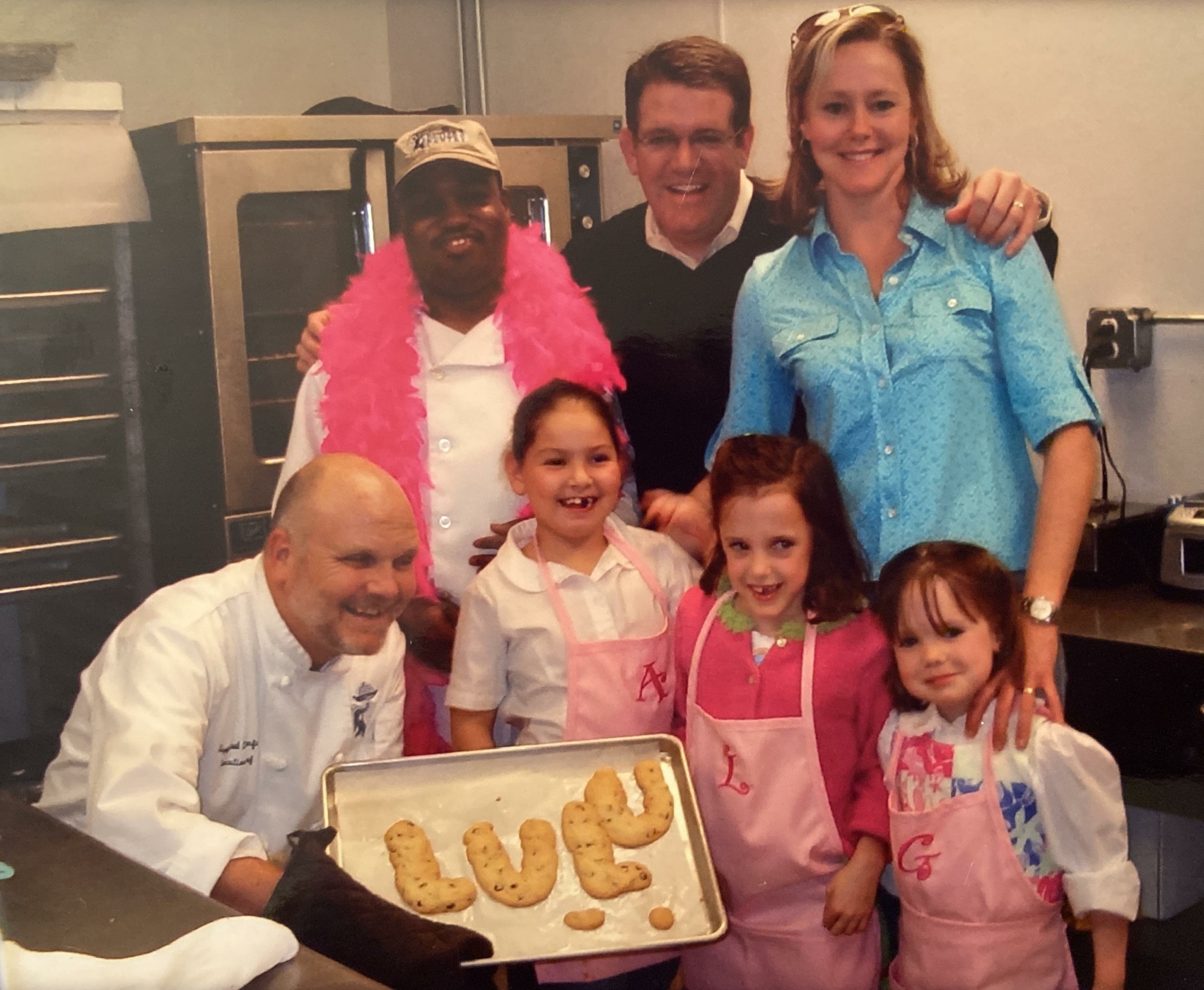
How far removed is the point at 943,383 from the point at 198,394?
2.31ft

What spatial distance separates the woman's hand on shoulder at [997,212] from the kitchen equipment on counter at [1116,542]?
28 centimetres

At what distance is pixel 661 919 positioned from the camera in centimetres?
109

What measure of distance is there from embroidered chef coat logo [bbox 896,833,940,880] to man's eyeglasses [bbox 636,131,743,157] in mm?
685

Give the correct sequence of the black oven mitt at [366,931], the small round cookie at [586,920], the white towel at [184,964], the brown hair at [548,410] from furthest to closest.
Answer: the brown hair at [548,410]
the small round cookie at [586,920]
the black oven mitt at [366,931]
the white towel at [184,964]

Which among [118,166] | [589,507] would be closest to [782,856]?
[589,507]

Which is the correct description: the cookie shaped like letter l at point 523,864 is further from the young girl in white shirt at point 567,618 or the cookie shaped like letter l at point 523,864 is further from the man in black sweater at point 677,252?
the man in black sweater at point 677,252

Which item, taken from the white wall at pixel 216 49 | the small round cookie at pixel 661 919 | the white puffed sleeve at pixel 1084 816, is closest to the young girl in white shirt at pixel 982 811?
the white puffed sleeve at pixel 1084 816

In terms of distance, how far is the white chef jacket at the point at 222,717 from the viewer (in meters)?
1.12

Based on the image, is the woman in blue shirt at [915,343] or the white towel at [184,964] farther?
the woman in blue shirt at [915,343]

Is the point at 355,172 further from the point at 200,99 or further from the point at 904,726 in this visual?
the point at 904,726

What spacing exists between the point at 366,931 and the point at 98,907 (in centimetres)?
19

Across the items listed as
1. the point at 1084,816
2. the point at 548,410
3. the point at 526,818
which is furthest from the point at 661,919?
the point at 548,410

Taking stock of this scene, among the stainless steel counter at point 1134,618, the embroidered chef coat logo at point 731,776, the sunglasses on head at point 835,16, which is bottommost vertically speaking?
the embroidered chef coat logo at point 731,776

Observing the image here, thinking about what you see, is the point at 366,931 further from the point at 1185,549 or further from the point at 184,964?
the point at 1185,549
